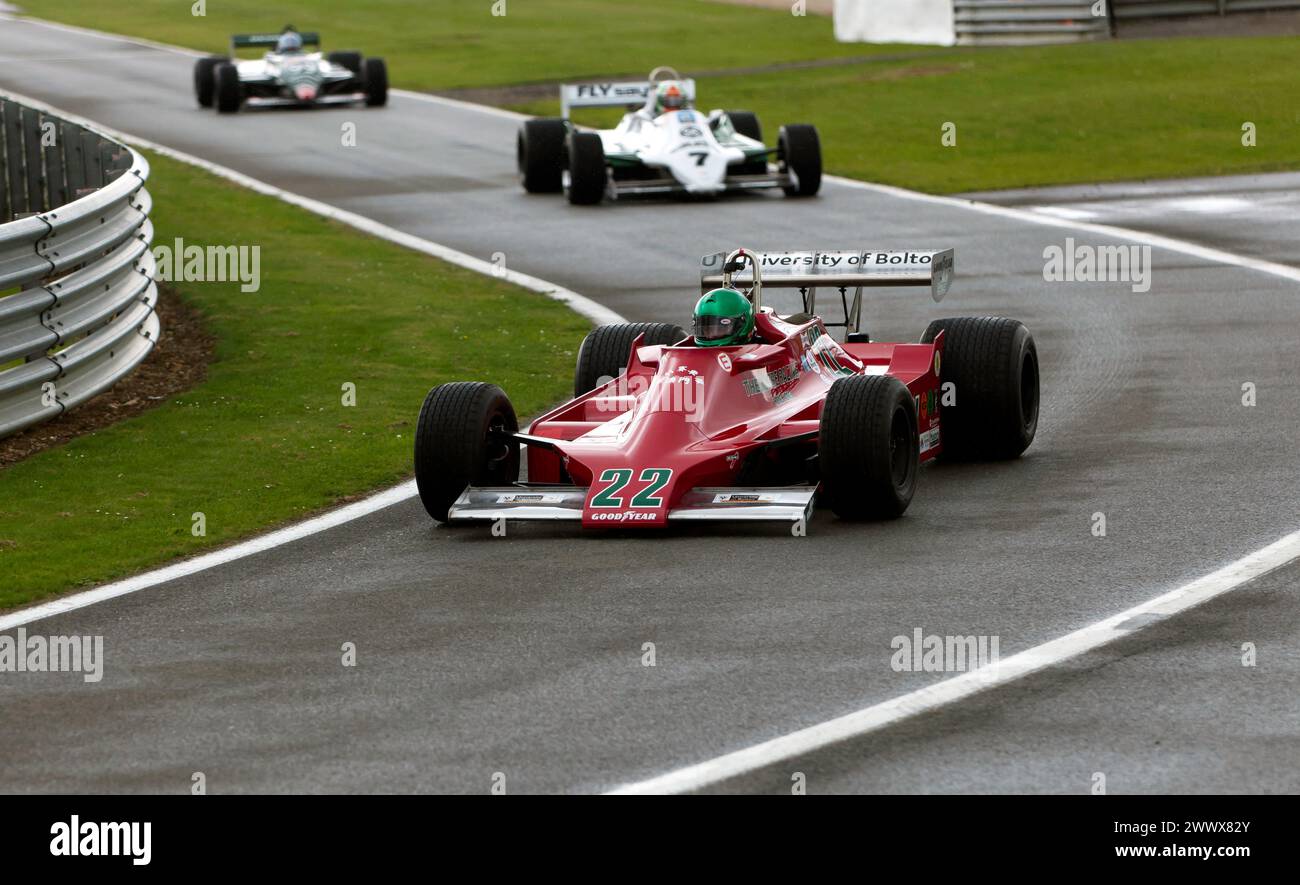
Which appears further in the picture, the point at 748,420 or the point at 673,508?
the point at 748,420

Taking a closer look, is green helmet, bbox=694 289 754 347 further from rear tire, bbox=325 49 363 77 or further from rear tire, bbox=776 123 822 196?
rear tire, bbox=325 49 363 77

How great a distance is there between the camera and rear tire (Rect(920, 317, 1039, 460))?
11891mm

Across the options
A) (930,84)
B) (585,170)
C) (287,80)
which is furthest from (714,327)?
(287,80)

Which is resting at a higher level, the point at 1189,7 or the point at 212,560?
the point at 1189,7

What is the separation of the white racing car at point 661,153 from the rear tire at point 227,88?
1184 cm

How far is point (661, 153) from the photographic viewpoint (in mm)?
25938

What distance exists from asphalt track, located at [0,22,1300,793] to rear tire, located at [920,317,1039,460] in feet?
0.93

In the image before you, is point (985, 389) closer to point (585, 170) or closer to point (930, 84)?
point (585, 170)

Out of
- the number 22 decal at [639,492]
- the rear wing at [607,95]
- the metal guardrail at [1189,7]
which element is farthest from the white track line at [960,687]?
the metal guardrail at [1189,7]

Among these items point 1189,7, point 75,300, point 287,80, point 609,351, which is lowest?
point 609,351

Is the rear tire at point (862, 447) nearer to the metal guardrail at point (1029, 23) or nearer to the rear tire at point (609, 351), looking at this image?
the rear tire at point (609, 351)

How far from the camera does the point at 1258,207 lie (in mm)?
23938

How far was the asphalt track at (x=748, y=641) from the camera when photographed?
6.88 meters

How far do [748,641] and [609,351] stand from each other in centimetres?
432
